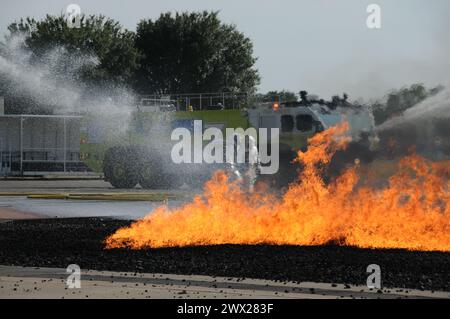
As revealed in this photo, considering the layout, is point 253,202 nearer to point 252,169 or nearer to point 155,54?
point 252,169

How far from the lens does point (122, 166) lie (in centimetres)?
3475

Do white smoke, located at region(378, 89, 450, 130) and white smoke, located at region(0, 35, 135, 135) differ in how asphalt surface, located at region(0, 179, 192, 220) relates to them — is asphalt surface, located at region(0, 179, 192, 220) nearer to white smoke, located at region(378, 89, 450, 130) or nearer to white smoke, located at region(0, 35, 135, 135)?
white smoke, located at region(378, 89, 450, 130)

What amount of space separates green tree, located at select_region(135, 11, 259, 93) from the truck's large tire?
38.1m

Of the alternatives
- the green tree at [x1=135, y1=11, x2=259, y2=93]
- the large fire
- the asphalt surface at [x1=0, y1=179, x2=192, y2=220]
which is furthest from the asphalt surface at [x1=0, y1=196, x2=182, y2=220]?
the green tree at [x1=135, y1=11, x2=259, y2=93]

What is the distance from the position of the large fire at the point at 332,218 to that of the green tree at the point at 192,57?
190ft

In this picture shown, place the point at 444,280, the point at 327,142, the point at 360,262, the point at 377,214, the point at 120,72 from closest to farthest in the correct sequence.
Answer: the point at 444,280, the point at 360,262, the point at 377,214, the point at 327,142, the point at 120,72

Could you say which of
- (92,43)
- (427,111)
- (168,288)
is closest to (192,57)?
(92,43)

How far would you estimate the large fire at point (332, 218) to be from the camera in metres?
14.4

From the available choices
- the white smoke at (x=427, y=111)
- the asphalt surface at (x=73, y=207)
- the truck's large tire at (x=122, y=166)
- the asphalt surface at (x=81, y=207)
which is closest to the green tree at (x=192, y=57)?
the truck's large tire at (x=122, y=166)

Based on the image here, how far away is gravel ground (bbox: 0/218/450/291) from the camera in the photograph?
11648 millimetres

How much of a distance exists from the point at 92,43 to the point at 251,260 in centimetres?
5863

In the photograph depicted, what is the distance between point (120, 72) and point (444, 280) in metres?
60.9
